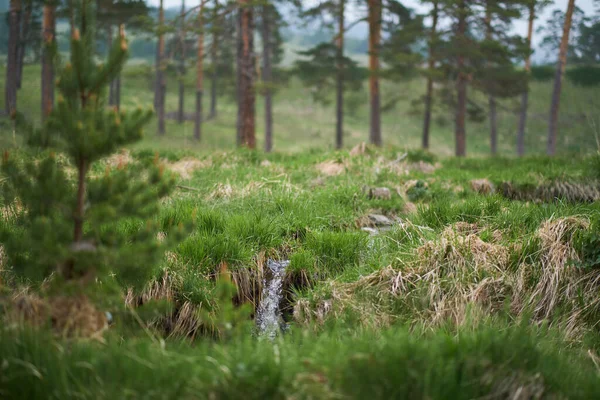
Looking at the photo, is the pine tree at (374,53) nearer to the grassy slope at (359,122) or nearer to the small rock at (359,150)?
the small rock at (359,150)

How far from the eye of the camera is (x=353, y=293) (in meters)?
4.35

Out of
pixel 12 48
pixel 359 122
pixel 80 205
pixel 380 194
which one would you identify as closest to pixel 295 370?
pixel 80 205

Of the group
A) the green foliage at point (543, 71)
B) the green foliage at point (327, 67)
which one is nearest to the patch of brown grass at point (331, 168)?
the green foliage at point (327, 67)

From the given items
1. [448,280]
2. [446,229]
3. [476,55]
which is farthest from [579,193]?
[476,55]

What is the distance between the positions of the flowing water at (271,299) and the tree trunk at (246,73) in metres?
8.71

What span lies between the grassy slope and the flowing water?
22141 mm

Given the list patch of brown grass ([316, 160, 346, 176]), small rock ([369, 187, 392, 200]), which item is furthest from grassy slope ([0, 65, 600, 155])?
small rock ([369, 187, 392, 200])

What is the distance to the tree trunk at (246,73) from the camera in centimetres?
1348

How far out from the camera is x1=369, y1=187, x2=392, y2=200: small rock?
7141mm

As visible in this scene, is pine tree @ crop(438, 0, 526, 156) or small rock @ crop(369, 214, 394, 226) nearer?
small rock @ crop(369, 214, 394, 226)

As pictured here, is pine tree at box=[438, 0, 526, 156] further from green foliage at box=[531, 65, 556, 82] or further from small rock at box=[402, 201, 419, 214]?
small rock at box=[402, 201, 419, 214]

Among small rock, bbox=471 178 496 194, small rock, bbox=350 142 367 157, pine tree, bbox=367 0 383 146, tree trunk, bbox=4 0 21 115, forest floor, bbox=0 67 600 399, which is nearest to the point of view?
forest floor, bbox=0 67 600 399

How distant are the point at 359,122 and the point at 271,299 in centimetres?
3983

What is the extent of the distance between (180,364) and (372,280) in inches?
92.7
